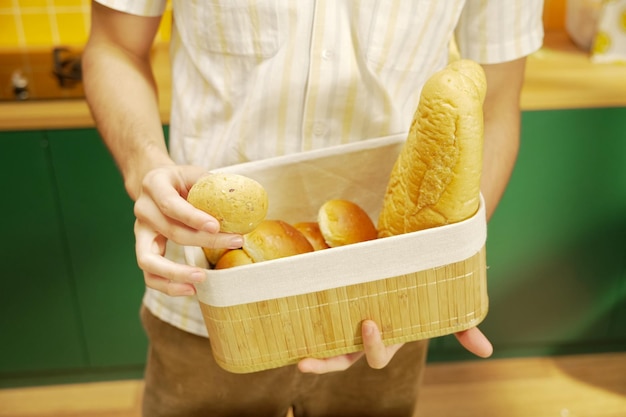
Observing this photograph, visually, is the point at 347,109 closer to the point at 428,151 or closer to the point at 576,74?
the point at 428,151

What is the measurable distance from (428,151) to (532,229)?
54.3 inches

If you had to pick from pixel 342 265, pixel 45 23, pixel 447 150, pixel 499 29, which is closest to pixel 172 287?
pixel 342 265

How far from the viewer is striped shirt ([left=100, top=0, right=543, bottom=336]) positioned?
2.67 ft

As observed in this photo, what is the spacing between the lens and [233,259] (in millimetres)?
673

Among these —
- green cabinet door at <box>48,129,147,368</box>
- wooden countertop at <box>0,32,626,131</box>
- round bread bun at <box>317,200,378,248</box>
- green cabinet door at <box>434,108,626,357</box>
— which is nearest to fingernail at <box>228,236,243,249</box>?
round bread bun at <box>317,200,378,248</box>

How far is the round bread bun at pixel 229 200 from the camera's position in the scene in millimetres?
597

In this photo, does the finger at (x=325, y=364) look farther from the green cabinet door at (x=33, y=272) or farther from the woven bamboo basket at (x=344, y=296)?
the green cabinet door at (x=33, y=272)

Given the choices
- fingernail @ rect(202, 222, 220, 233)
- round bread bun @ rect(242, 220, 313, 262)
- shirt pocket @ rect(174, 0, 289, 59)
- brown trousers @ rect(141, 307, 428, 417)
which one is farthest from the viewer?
brown trousers @ rect(141, 307, 428, 417)

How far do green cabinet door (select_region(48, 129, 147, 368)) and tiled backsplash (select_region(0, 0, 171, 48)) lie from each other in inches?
22.3

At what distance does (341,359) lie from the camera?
709mm

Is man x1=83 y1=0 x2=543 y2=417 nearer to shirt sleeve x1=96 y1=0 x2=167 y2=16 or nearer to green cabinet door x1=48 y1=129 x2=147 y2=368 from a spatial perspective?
shirt sleeve x1=96 y1=0 x2=167 y2=16

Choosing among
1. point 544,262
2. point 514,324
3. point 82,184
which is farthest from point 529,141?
point 82,184

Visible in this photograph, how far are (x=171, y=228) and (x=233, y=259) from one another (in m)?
0.08

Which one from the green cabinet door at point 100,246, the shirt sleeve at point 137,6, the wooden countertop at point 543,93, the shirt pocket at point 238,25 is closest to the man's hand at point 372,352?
the shirt pocket at point 238,25
